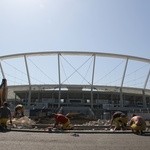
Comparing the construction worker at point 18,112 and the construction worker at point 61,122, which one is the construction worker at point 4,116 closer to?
the construction worker at point 61,122

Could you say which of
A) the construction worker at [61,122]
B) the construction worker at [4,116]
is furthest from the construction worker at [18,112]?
the construction worker at [4,116]

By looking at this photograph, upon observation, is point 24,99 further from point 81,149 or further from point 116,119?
point 81,149

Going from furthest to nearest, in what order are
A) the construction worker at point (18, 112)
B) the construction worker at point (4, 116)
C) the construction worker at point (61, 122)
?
the construction worker at point (18, 112)
the construction worker at point (61, 122)
the construction worker at point (4, 116)

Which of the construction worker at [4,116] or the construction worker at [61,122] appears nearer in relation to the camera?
the construction worker at [4,116]

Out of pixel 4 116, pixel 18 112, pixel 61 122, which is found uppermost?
pixel 18 112

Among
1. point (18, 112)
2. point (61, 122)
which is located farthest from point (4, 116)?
point (18, 112)

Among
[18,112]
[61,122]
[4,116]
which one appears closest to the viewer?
[4,116]

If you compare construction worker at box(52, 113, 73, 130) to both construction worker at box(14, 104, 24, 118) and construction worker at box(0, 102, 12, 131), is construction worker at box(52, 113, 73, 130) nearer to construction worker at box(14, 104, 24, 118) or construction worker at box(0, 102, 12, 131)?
construction worker at box(0, 102, 12, 131)

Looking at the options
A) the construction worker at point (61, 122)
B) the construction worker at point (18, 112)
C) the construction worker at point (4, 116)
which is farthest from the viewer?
the construction worker at point (18, 112)

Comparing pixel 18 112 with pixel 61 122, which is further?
pixel 18 112

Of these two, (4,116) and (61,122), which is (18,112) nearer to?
(61,122)

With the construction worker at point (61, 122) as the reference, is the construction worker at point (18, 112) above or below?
above

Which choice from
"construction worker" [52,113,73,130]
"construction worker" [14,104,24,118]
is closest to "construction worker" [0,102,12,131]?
"construction worker" [52,113,73,130]

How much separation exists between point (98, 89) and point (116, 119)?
46.2 metres
